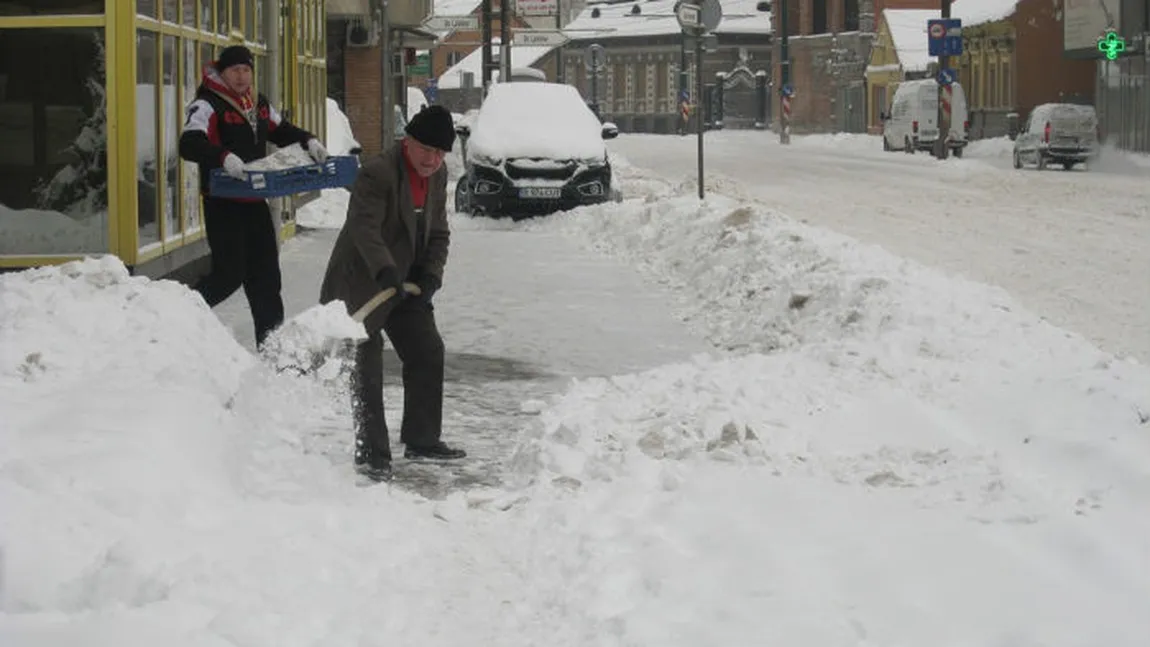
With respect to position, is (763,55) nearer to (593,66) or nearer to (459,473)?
(593,66)

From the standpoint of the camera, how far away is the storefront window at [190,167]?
13.4 m

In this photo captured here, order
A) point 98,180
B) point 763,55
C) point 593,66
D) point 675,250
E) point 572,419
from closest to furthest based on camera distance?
1. point 572,419
2. point 98,180
3. point 675,250
4. point 593,66
5. point 763,55

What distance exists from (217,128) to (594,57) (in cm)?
8658

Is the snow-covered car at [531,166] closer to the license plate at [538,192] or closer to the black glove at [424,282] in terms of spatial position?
the license plate at [538,192]

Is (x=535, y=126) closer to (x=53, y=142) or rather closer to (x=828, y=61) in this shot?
(x=53, y=142)

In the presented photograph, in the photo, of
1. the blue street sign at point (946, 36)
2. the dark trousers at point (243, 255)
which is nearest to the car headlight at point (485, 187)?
the dark trousers at point (243, 255)

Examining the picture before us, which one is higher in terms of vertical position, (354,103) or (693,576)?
(354,103)

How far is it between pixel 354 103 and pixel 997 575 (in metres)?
30.3

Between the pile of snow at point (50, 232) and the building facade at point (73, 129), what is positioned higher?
the building facade at point (73, 129)

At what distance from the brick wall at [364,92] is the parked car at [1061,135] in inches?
582

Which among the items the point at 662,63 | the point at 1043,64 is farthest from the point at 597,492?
the point at 662,63

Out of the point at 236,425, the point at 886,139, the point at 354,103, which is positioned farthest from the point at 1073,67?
the point at 236,425

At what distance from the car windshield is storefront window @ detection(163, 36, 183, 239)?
9502 millimetres

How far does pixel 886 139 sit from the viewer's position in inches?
2286
